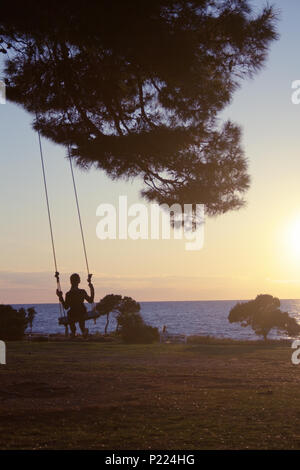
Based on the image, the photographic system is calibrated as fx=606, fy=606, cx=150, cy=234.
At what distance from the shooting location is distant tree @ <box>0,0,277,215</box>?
11008 millimetres

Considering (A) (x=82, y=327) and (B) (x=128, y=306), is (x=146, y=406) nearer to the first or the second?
(A) (x=82, y=327)

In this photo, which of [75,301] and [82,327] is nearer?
[75,301]

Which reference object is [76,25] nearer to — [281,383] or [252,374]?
[281,383]

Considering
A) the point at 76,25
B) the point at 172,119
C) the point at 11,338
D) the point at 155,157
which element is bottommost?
the point at 11,338

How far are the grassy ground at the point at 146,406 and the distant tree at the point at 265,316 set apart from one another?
32.5m

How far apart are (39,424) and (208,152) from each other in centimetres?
681

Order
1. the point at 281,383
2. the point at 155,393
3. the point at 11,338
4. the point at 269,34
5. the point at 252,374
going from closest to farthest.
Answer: the point at 269,34, the point at 155,393, the point at 281,383, the point at 252,374, the point at 11,338

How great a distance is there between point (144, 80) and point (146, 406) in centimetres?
699

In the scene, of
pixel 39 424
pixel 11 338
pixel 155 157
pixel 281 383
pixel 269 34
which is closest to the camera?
pixel 39 424

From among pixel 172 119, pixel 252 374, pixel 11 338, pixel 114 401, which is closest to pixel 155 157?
pixel 172 119

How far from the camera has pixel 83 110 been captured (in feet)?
45.7

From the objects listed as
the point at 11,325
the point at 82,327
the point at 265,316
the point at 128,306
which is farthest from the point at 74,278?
the point at 128,306

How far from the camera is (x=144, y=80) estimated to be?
13.1m

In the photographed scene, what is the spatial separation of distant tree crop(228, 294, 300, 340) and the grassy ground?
107 ft
